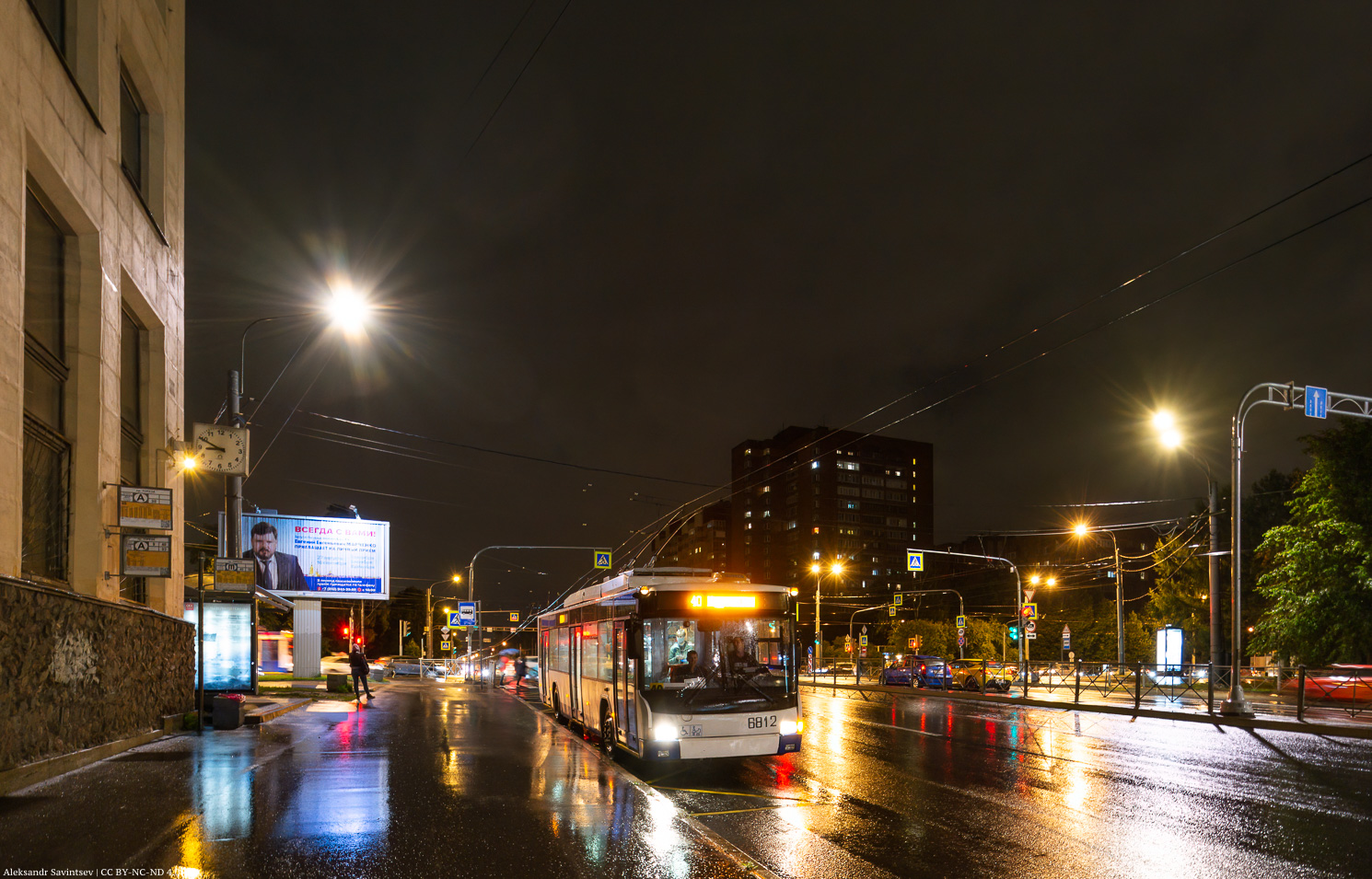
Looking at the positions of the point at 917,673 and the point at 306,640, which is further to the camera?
the point at 306,640

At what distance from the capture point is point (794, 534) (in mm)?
154125

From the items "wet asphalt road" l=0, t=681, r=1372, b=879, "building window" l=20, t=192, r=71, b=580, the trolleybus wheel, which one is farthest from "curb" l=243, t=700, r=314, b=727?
the trolleybus wheel

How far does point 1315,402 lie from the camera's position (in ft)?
71.6

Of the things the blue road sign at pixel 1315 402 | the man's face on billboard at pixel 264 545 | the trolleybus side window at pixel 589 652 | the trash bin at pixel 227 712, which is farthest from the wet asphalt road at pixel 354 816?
the man's face on billboard at pixel 264 545

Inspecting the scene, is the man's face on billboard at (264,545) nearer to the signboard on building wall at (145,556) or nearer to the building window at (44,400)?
the signboard on building wall at (145,556)

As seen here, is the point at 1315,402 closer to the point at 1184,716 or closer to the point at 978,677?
the point at 1184,716

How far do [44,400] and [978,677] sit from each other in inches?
1514

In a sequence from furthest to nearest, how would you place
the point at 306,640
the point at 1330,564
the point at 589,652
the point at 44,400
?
1. the point at 306,640
2. the point at 1330,564
3. the point at 589,652
4. the point at 44,400

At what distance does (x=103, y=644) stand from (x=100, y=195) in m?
7.37

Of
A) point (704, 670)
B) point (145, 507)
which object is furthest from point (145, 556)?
point (704, 670)

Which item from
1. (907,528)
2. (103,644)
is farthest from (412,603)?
(103,644)

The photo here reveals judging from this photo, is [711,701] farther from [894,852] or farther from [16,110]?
[16,110]

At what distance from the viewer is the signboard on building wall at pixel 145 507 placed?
1692 centimetres

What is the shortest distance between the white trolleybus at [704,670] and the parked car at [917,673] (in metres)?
30.8
